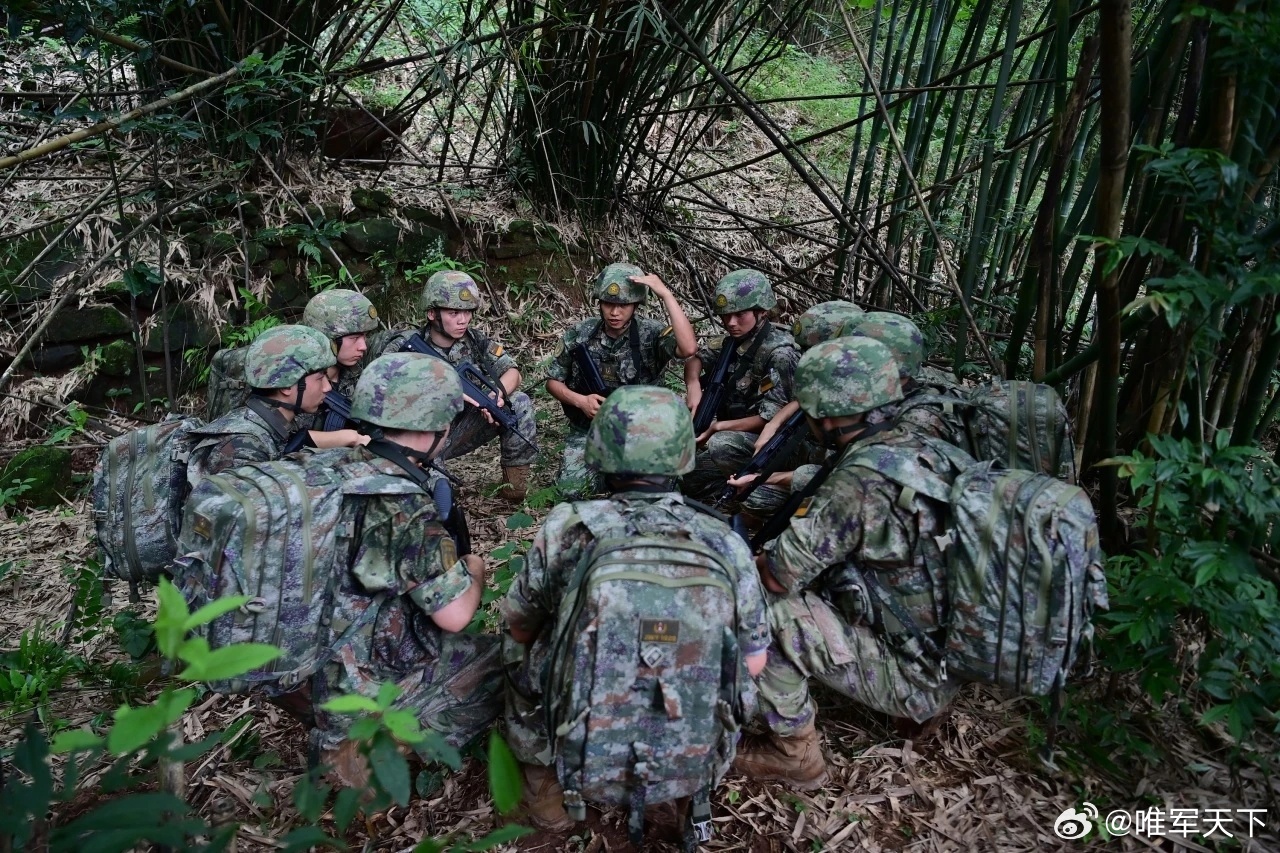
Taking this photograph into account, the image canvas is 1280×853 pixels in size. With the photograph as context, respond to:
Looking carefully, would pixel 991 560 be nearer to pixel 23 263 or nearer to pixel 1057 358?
pixel 1057 358

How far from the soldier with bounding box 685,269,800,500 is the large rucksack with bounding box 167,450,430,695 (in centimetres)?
268

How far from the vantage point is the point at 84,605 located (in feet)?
13.3

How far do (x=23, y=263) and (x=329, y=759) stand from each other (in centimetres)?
478

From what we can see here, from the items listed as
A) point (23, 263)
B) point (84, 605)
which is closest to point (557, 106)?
point (23, 263)

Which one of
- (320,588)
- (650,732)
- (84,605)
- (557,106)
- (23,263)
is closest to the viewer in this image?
(650,732)

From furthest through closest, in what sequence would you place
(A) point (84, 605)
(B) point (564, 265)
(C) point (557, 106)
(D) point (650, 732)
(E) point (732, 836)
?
(B) point (564, 265), (C) point (557, 106), (A) point (84, 605), (E) point (732, 836), (D) point (650, 732)

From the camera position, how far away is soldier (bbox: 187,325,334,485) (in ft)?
11.3

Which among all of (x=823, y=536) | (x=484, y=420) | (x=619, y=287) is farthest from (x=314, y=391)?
(x=823, y=536)

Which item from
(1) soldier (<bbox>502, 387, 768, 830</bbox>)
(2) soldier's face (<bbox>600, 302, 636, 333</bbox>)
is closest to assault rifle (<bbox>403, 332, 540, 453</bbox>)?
(2) soldier's face (<bbox>600, 302, 636, 333</bbox>)

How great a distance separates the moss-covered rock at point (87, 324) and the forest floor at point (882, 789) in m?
3.04

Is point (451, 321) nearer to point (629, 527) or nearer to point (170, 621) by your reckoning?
point (629, 527)

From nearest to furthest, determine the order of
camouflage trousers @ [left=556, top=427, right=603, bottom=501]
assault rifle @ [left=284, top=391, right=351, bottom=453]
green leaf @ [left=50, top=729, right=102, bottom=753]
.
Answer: green leaf @ [left=50, top=729, right=102, bottom=753]
assault rifle @ [left=284, top=391, right=351, bottom=453]
camouflage trousers @ [left=556, top=427, right=603, bottom=501]

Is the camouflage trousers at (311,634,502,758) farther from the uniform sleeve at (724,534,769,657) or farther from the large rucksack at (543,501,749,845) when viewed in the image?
the uniform sleeve at (724,534,769,657)

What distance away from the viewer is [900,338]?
13.2ft
